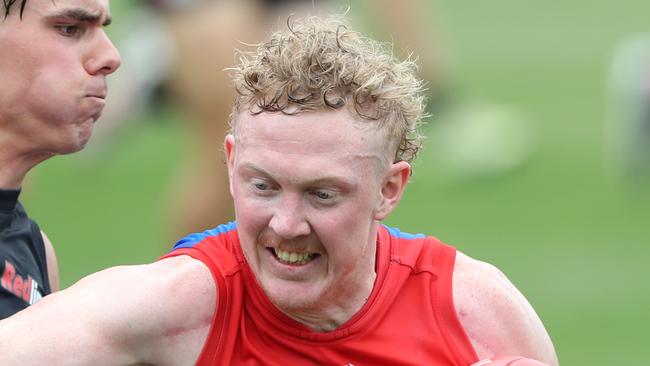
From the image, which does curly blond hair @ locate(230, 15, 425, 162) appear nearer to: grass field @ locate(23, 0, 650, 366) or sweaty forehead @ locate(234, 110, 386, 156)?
sweaty forehead @ locate(234, 110, 386, 156)

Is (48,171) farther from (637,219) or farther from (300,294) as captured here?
(300,294)

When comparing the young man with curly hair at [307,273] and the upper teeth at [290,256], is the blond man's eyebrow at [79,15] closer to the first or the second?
the young man with curly hair at [307,273]

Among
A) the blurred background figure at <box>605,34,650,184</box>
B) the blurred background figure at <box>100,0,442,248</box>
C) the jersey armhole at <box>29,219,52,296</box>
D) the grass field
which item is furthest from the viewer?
the blurred background figure at <box>605,34,650,184</box>

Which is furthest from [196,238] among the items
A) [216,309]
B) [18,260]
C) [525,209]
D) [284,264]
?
[525,209]

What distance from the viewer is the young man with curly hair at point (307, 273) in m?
3.99

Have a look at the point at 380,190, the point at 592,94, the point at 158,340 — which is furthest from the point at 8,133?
the point at 592,94

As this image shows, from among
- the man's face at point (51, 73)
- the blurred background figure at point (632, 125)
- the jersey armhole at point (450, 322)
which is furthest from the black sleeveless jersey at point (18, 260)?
the blurred background figure at point (632, 125)

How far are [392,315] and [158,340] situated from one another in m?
0.68

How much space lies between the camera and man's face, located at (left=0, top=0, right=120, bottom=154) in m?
4.44

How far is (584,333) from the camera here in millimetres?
9594

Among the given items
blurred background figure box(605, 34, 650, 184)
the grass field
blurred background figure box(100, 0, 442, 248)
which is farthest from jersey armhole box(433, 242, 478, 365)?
blurred background figure box(605, 34, 650, 184)

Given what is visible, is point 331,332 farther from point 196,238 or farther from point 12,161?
point 12,161

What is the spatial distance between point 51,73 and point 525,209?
29.0 feet

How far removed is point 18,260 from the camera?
446 centimetres
